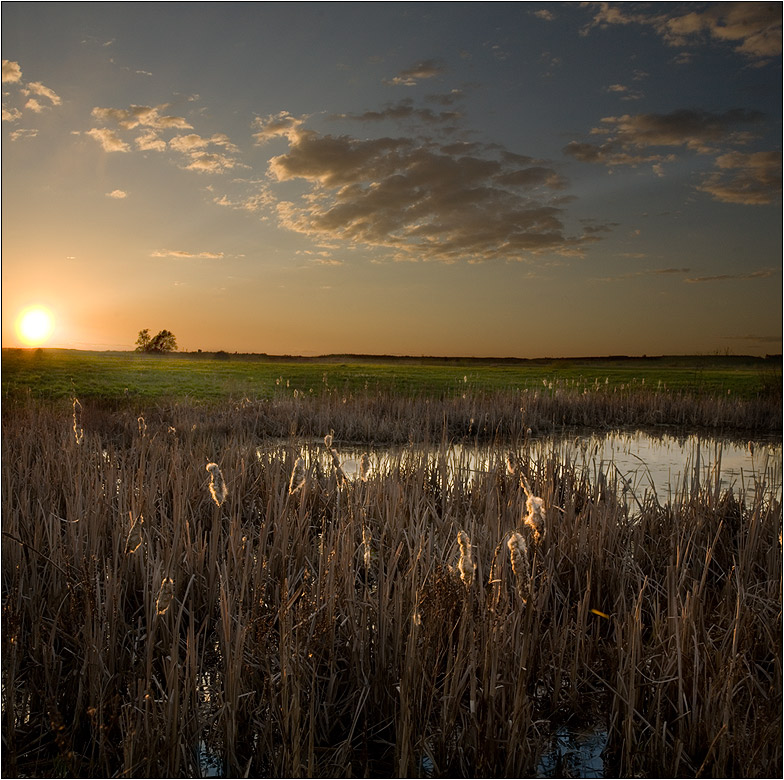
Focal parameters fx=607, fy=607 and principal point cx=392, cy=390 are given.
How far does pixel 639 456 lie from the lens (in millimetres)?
11203

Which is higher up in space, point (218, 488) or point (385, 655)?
point (218, 488)

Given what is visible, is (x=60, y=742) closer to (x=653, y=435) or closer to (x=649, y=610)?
(x=649, y=610)

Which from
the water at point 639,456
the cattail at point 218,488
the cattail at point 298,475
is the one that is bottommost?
the water at point 639,456

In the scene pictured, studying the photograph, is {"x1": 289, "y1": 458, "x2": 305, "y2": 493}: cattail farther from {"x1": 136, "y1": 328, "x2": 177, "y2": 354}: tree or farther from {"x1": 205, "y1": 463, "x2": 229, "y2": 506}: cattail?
{"x1": 136, "y1": 328, "x2": 177, "y2": 354}: tree

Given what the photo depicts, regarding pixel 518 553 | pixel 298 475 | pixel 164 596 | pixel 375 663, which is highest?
pixel 518 553

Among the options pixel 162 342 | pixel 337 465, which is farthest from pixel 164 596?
pixel 162 342

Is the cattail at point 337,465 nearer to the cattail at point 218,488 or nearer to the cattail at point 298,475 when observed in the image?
the cattail at point 298,475

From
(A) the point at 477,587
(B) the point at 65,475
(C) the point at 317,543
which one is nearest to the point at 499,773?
(A) the point at 477,587

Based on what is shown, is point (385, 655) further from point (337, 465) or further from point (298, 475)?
point (298, 475)

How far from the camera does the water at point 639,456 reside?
7922mm

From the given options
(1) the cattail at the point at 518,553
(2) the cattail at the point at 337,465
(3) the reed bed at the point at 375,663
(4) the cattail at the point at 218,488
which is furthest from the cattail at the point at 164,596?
(2) the cattail at the point at 337,465

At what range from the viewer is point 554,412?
16.6m

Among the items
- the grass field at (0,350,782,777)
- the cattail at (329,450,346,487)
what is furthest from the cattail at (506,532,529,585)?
the cattail at (329,450,346,487)

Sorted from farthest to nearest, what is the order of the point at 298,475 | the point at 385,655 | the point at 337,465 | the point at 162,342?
the point at 162,342 → the point at 298,475 → the point at 337,465 → the point at 385,655
